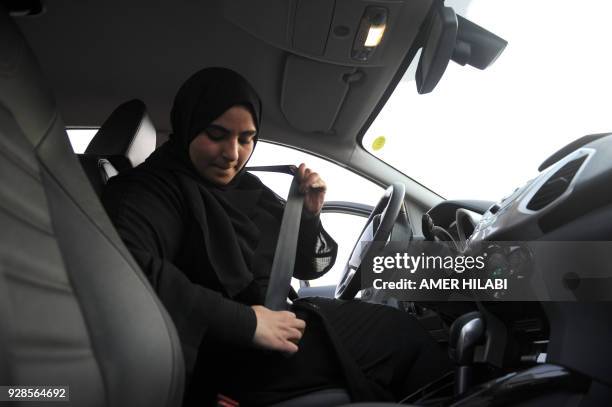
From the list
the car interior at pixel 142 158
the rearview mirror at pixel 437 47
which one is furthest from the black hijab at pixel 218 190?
the rearview mirror at pixel 437 47

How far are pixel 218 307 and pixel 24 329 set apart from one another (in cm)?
40

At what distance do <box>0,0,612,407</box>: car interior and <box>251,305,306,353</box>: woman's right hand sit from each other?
103 millimetres

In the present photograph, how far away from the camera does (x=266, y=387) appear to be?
34.9 inches

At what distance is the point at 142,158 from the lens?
4.77ft

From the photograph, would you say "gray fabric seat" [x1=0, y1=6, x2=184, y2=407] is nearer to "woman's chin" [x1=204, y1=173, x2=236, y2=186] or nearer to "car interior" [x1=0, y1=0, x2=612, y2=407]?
"car interior" [x1=0, y1=0, x2=612, y2=407]

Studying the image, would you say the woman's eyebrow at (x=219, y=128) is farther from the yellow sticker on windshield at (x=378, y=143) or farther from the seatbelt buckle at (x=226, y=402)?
the yellow sticker on windshield at (x=378, y=143)

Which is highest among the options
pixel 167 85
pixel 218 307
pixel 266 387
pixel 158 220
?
pixel 167 85

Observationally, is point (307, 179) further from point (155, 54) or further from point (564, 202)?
point (155, 54)

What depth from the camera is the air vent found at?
0.77m

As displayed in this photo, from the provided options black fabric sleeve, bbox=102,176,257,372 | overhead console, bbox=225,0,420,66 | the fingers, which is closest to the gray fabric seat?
black fabric sleeve, bbox=102,176,257,372

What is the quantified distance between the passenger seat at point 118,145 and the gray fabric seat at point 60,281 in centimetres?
74

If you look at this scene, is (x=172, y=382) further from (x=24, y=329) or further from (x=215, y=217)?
(x=215, y=217)

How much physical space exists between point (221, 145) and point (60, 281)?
66 cm

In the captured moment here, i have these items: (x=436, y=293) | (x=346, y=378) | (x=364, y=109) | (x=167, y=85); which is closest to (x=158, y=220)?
(x=346, y=378)
